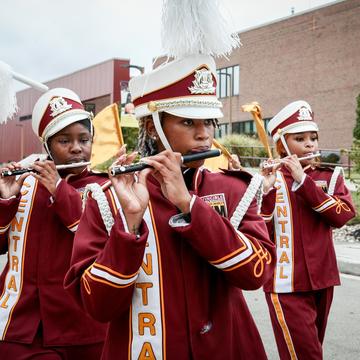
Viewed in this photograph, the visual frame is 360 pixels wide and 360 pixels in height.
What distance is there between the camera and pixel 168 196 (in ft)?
6.65

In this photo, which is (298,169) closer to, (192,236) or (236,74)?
(192,236)

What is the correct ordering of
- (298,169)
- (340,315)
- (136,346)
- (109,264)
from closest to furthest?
(109,264), (136,346), (298,169), (340,315)

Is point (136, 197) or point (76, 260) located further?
point (76, 260)

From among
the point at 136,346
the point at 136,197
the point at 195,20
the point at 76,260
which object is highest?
the point at 195,20

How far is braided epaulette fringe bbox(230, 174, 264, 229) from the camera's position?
87.5 inches

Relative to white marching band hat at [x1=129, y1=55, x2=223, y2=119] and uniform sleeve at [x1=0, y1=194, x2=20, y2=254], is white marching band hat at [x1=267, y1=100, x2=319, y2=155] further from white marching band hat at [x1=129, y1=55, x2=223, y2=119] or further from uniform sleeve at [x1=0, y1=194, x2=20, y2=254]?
white marching band hat at [x1=129, y1=55, x2=223, y2=119]

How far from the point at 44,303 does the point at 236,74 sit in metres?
41.9

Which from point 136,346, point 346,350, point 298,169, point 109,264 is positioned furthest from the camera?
point 346,350

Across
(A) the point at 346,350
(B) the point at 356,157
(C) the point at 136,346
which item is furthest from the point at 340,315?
(B) the point at 356,157

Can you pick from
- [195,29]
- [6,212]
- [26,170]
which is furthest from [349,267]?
[195,29]

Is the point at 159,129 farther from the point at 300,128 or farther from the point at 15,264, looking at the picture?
the point at 300,128

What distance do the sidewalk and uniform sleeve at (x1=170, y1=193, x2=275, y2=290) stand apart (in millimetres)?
7233

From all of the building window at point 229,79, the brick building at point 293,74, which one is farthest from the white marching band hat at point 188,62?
the building window at point 229,79

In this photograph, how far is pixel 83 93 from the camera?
43531 millimetres
